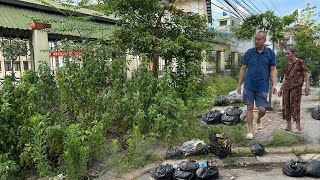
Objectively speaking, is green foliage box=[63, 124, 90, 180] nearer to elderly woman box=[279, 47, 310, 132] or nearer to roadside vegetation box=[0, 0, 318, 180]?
roadside vegetation box=[0, 0, 318, 180]

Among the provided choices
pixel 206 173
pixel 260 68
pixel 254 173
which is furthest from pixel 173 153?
pixel 260 68

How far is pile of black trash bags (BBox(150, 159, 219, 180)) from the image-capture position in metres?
3.51

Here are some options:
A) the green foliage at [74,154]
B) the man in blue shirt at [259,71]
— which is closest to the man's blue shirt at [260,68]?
the man in blue shirt at [259,71]

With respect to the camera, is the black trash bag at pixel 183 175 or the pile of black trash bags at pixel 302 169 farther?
the black trash bag at pixel 183 175

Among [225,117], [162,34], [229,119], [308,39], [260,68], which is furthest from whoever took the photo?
[308,39]

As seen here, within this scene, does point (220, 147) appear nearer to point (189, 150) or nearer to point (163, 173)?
point (189, 150)

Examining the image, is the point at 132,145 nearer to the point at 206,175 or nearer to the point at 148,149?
the point at 148,149

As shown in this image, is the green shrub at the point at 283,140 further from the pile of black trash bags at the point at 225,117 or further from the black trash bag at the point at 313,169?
the pile of black trash bags at the point at 225,117

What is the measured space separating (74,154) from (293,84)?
371cm

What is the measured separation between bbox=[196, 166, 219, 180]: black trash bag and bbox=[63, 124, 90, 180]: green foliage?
4.55ft

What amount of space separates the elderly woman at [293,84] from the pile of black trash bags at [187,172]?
223 cm

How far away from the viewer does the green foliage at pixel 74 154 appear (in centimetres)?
345

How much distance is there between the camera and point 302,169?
11.3 feet

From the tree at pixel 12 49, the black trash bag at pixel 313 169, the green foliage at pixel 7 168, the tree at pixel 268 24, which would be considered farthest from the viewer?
the tree at pixel 268 24
